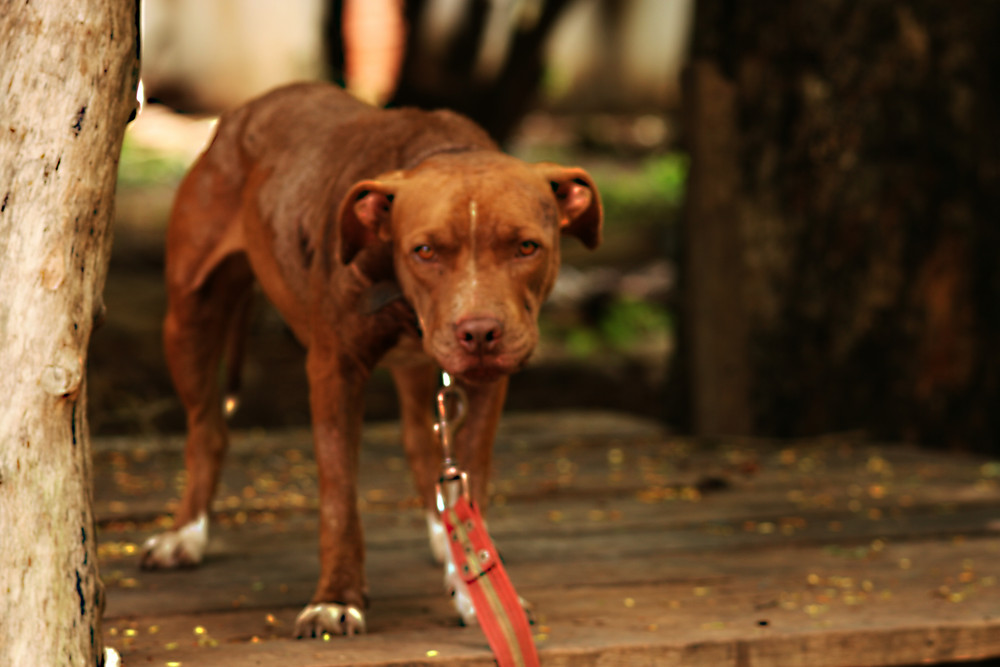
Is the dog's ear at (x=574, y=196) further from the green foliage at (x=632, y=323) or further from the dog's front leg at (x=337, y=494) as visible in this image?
the green foliage at (x=632, y=323)

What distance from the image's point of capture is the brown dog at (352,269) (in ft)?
9.66

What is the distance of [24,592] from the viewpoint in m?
2.42

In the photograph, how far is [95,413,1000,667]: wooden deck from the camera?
309cm

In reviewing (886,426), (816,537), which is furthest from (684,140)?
(816,537)

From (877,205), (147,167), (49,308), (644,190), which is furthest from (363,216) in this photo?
(644,190)

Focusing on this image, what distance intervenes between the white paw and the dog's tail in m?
0.90

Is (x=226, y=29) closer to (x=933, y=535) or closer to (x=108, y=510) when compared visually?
(x=108, y=510)

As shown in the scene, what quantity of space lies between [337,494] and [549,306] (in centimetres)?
772

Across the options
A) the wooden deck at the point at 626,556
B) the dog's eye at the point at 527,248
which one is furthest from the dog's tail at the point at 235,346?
the dog's eye at the point at 527,248

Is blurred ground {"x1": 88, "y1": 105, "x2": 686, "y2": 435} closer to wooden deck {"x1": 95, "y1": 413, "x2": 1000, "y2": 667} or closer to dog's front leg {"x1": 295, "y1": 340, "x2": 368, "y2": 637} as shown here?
wooden deck {"x1": 95, "y1": 413, "x2": 1000, "y2": 667}

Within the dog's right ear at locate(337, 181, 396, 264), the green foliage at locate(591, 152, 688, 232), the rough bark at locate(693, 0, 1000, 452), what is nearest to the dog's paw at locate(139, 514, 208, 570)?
the dog's right ear at locate(337, 181, 396, 264)

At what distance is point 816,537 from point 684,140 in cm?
255

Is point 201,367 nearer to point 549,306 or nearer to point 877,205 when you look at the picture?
point 877,205

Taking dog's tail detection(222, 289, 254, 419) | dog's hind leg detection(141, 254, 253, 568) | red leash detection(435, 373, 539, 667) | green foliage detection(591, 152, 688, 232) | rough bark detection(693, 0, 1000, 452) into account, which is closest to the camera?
red leash detection(435, 373, 539, 667)
